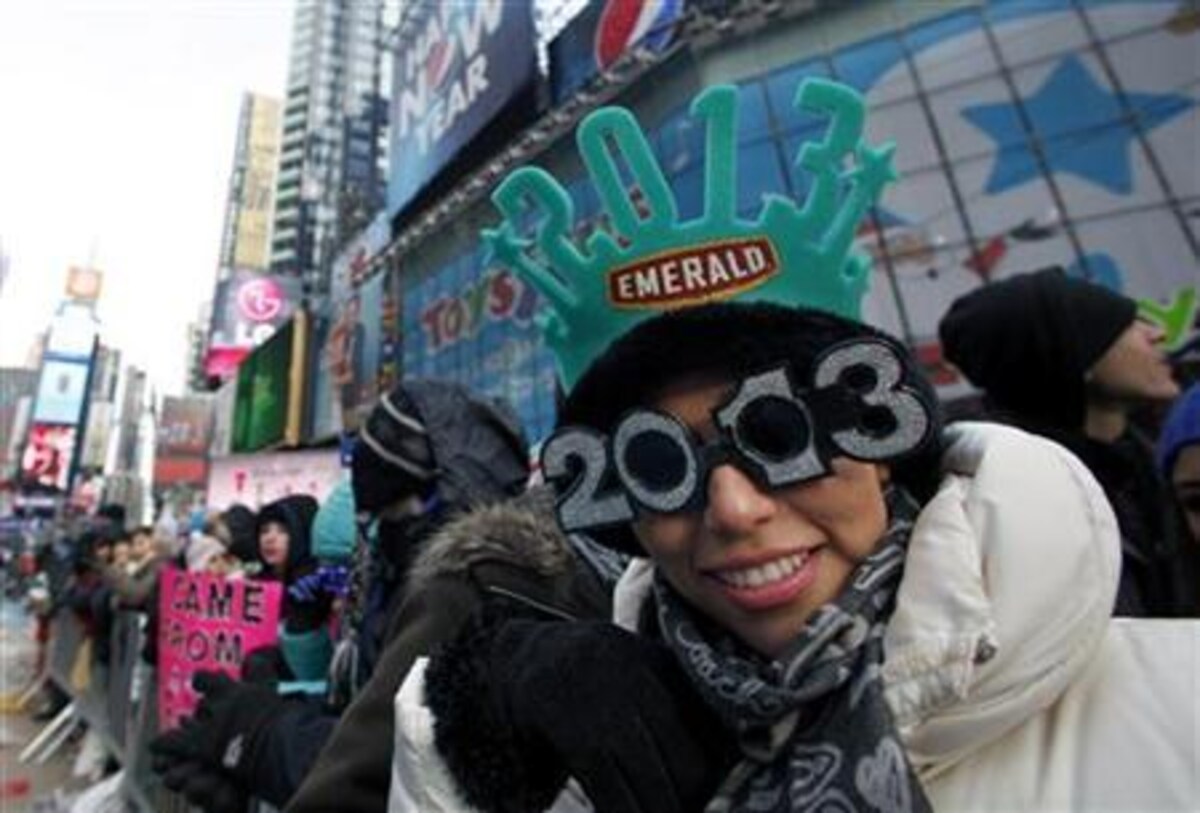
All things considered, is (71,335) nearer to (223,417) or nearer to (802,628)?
(223,417)

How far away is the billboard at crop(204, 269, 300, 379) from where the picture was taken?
42.5 meters

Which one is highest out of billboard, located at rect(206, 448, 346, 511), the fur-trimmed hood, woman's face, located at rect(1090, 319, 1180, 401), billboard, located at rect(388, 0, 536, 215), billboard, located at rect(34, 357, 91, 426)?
billboard, located at rect(388, 0, 536, 215)

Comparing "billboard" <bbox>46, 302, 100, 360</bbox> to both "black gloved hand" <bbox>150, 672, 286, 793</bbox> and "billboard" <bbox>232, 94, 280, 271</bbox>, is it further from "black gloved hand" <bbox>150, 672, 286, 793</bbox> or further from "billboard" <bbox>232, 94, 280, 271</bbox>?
"billboard" <bbox>232, 94, 280, 271</bbox>

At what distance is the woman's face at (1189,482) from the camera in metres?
1.51

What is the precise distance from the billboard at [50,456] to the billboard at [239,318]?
10.1 meters

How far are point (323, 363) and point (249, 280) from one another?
1615 centimetres

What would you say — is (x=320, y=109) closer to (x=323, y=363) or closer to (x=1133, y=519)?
(x=323, y=363)

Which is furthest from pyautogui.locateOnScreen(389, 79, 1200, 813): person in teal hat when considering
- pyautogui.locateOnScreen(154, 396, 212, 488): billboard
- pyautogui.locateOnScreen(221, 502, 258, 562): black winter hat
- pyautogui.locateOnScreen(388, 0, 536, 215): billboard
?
pyautogui.locateOnScreen(154, 396, 212, 488): billboard

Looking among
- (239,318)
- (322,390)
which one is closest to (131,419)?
(239,318)

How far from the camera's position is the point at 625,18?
17141 millimetres

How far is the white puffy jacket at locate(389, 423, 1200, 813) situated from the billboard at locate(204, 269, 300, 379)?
44.6 meters

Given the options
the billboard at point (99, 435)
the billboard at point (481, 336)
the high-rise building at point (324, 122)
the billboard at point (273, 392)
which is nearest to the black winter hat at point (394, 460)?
the billboard at point (481, 336)

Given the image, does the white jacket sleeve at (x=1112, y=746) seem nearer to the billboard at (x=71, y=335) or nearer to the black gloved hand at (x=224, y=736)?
the black gloved hand at (x=224, y=736)

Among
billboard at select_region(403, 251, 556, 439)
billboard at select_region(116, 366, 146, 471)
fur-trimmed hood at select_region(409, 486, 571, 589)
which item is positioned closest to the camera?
fur-trimmed hood at select_region(409, 486, 571, 589)
